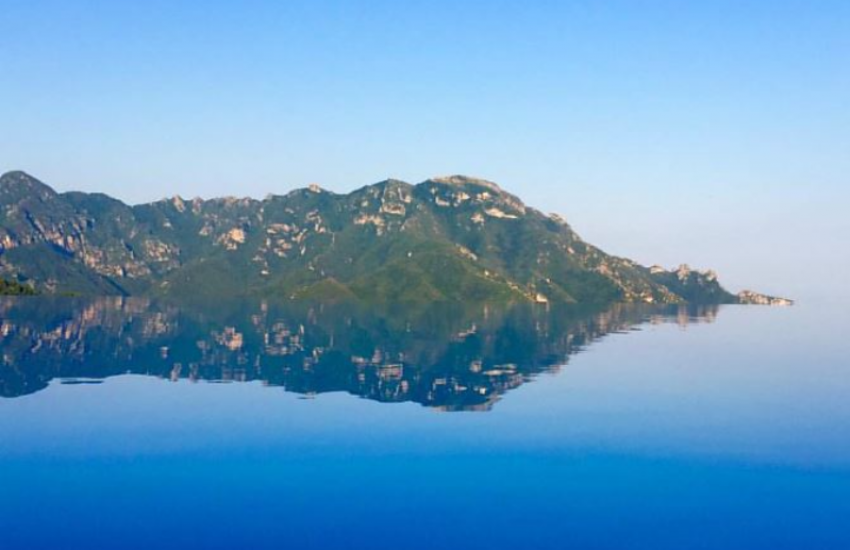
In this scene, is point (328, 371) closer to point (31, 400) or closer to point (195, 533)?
point (31, 400)

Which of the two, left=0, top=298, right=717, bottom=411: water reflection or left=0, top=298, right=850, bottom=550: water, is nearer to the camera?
left=0, top=298, right=850, bottom=550: water

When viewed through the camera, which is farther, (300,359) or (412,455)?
(300,359)

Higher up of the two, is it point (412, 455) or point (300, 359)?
point (300, 359)

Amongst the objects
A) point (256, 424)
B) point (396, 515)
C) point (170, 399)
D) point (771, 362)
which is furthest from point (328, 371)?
point (771, 362)

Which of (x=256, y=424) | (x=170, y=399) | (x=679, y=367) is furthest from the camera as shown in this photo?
(x=679, y=367)

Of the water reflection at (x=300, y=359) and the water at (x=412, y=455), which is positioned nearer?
the water at (x=412, y=455)

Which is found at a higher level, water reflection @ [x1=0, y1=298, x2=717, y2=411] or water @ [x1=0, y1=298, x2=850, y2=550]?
water reflection @ [x1=0, y1=298, x2=717, y2=411]

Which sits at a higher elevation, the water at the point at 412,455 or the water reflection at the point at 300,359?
the water reflection at the point at 300,359

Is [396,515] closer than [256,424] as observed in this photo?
Yes
